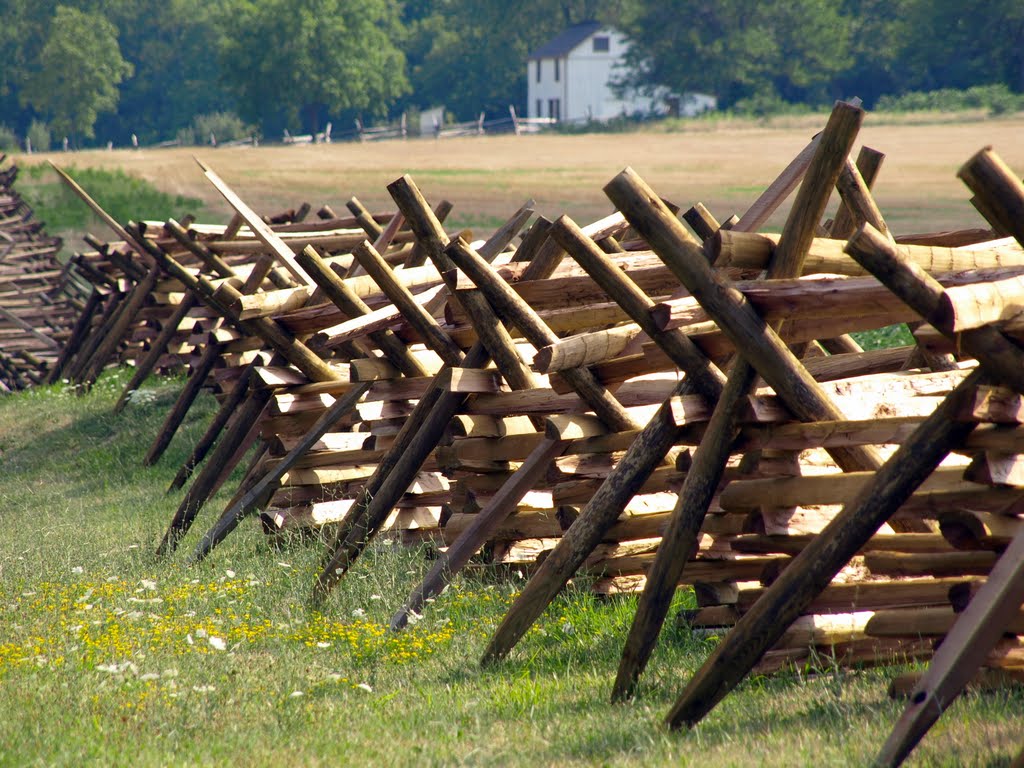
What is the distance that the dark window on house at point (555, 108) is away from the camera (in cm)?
8188

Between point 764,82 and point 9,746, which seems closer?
point 9,746

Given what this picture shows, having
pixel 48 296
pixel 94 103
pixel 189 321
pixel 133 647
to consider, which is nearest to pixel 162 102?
pixel 94 103

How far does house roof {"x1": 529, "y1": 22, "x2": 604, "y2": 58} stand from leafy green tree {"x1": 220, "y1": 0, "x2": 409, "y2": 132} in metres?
10.1

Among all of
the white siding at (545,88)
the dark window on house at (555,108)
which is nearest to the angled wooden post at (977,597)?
the white siding at (545,88)

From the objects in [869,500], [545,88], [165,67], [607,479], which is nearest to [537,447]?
[607,479]

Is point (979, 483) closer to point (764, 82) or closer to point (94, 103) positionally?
point (764, 82)

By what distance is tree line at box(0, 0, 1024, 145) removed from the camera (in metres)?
64.8

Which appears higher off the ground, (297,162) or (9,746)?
(9,746)

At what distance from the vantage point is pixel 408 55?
95.2m

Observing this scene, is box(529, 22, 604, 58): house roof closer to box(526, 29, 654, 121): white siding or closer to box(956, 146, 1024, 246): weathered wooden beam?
box(526, 29, 654, 121): white siding

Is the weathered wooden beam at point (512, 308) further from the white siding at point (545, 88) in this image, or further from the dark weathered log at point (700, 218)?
the white siding at point (545, 88)

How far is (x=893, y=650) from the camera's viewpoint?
4.86 meters

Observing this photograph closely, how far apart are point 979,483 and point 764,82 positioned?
65.7 metres

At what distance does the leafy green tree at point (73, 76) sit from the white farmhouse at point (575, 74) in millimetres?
27012
